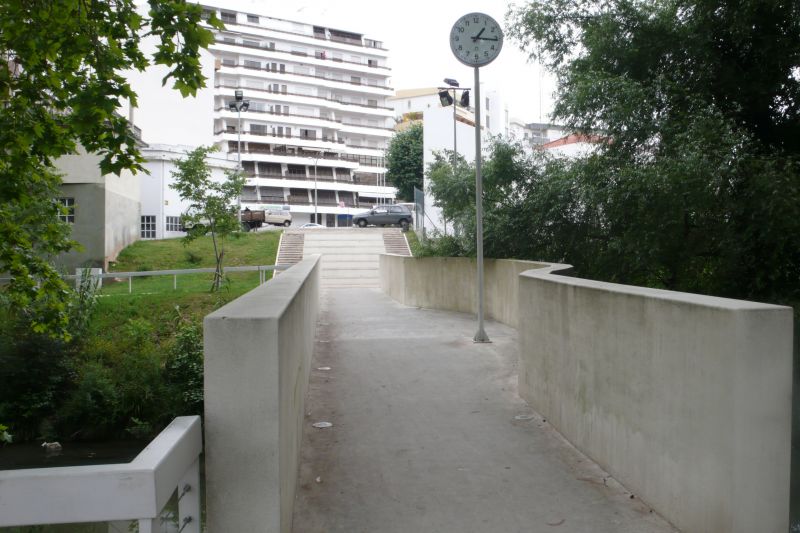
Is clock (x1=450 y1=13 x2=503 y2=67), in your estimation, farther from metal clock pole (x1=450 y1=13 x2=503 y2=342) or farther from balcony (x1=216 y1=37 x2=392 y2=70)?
balcony (x1=216 y1=37 x2=392 y2=70)

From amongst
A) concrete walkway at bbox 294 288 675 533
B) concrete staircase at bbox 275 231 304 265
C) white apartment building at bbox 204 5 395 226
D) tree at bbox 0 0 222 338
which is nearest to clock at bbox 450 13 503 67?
concrete walkway at bbox 294 288 675 533

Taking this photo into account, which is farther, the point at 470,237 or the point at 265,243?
the point at 265,243

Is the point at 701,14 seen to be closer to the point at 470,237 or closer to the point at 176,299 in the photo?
the point at 470,237

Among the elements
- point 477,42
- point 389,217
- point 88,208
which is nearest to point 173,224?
point 389,217

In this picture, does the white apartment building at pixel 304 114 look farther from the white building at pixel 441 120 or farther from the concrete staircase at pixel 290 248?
the concrete staircase at pixel 290 248

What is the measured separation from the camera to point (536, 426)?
7.02 meters

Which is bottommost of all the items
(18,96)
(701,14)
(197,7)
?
(18,96)

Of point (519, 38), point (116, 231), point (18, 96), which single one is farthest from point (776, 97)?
point (116, 231)

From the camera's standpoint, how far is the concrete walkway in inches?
189

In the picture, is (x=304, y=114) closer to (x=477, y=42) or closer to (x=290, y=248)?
(x=290, y=248)

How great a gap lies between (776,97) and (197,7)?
10.4 m

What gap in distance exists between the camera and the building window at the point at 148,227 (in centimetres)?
4512

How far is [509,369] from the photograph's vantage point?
976 cm

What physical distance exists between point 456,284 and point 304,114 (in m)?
81.3
